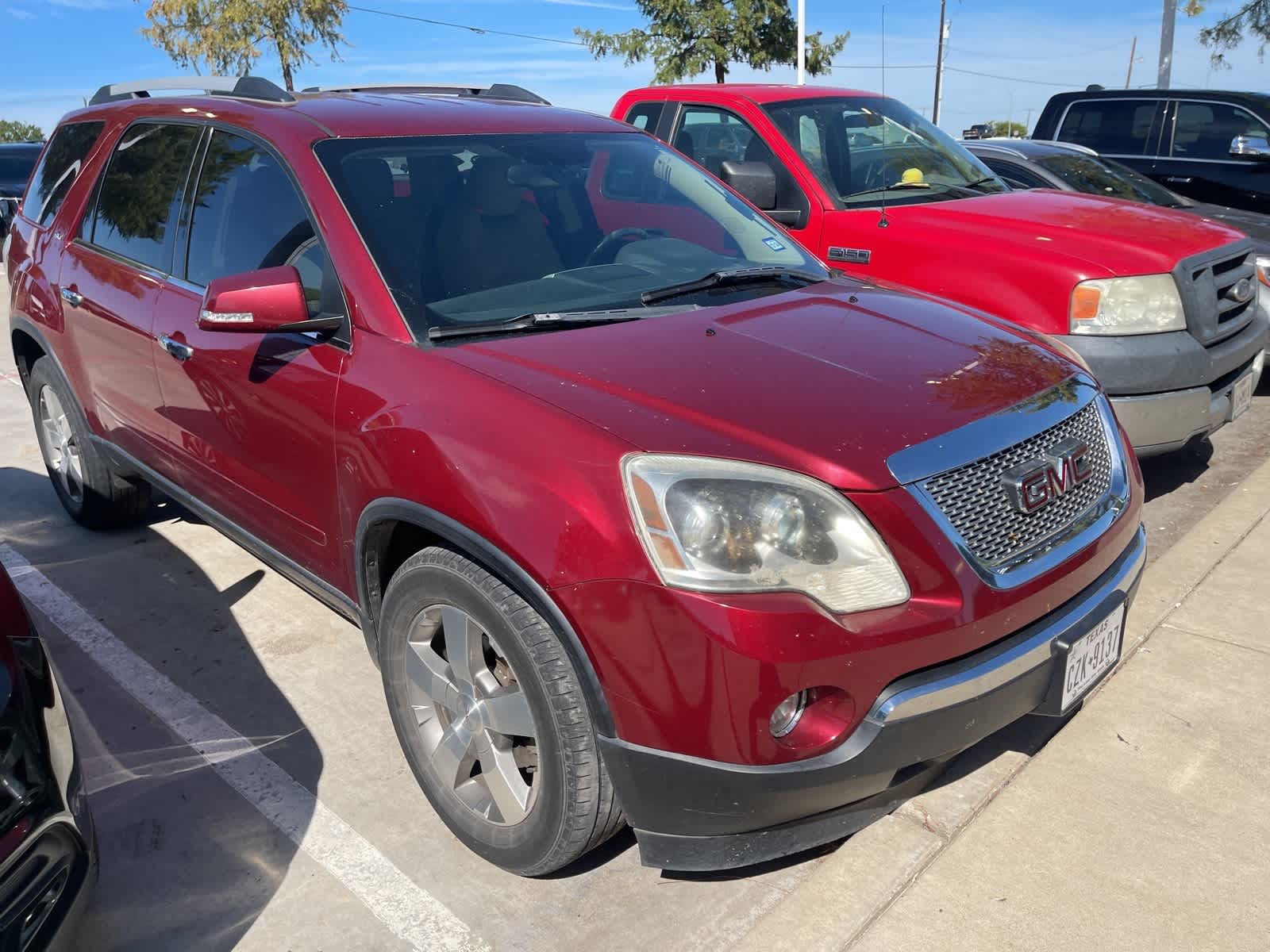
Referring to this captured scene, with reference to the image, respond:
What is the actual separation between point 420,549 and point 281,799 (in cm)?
89

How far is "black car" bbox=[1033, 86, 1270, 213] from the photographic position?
315 inches

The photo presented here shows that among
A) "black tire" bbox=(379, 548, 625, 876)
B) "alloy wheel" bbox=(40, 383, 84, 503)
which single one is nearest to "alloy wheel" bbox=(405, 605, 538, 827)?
"black tire" bbox=(379, 548, 625, 876)

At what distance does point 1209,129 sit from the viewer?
8.45m

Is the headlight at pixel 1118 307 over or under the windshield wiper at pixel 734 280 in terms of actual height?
under

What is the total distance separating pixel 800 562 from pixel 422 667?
108cm

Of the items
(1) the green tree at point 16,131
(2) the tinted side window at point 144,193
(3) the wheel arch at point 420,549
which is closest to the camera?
(3) the wheel arch at point 420,549

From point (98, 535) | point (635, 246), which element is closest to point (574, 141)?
point (635, 246)

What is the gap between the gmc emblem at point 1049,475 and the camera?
7.86ft

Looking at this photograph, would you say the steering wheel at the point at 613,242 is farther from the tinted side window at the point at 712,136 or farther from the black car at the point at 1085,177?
the black car at the point at 1085,177

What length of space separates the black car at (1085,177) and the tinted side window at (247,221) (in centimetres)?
488

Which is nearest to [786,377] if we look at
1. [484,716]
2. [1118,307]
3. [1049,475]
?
[1049,475]

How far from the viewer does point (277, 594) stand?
439 centimetres

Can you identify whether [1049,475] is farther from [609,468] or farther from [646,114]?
[646,114]

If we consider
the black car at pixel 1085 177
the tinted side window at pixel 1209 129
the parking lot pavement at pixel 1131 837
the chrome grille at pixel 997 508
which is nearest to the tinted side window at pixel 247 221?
the chrome grille at pixel 997 508
